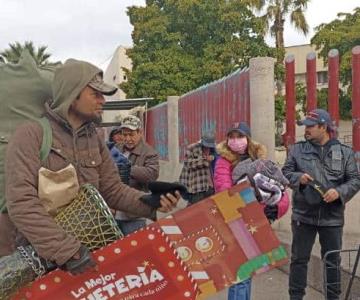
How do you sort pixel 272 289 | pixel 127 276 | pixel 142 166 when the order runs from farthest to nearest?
1. pixel 272 289
2. pixel 142 166
3. pixel 127 276

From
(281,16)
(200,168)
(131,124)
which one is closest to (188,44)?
(281,16)

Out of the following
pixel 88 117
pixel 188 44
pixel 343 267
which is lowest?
pixel 343 267

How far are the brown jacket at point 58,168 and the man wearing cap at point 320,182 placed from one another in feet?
7.22

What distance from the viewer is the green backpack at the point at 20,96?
246 centimetres

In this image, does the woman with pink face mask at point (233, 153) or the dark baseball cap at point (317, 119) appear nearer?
the dark baseball cap at point (317, 119)

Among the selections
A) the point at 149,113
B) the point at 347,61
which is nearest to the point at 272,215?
the point at 149,113

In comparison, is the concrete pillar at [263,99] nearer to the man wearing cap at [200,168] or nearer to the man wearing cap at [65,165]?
the man wearing cap at [200,168]

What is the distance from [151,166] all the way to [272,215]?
146 cm

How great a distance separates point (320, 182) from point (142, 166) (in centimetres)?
149

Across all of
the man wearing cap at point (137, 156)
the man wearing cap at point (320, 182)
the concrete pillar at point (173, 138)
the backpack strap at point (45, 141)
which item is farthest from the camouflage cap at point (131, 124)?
the concrete pillar at point (173, 138)

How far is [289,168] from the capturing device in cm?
486

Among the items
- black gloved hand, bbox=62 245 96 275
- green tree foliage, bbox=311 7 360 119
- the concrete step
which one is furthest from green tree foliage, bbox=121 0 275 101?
black gloved hand, bbox=62 245 96 275

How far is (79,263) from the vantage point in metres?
2.20

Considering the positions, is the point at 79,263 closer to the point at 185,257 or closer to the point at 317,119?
Result: the point at 185,257
